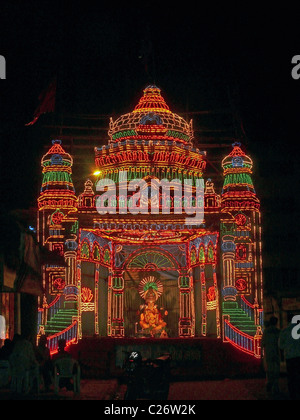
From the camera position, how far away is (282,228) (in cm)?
3394

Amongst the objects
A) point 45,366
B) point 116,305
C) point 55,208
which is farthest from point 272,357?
point 116,305

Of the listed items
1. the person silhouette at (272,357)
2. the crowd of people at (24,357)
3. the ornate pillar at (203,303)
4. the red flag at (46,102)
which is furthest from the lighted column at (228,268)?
the crowd of people at (24,357)

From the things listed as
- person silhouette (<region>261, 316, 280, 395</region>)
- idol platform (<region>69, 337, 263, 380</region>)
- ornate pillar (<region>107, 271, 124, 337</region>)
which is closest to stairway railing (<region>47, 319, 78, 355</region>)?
idol platform (<region>69, 337, 263, 380</region>)

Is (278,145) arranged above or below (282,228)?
above

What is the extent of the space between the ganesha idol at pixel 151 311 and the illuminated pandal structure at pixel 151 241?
0.12ft

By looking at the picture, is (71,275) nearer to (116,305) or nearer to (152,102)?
(116,305)

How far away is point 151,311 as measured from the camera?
26.7 metres

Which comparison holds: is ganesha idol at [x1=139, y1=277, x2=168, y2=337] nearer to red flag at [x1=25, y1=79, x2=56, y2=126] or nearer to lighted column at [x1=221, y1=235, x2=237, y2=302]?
lighted column at [x1=221, y1=235, x2=237, y2=302]

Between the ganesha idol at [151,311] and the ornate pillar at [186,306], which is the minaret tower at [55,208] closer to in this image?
the ganesha idol at [151,311]

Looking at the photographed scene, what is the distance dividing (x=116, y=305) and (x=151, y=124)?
600cm

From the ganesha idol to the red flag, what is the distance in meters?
6.88
